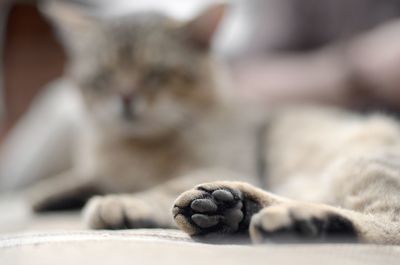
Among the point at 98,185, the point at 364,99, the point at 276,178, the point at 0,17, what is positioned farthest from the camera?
the point at 0,17

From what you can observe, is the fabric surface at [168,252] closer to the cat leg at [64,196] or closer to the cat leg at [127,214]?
the cat leg at [127,214]

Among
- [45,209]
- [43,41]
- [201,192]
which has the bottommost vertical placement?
[45,209]

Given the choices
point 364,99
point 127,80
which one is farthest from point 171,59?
point 364,99

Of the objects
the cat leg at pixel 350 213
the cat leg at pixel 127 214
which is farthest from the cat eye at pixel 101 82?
the cat leg at pixel 350 213

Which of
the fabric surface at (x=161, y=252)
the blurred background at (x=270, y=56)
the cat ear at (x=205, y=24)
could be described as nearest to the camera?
the fabric surface at (x=161, y=252)

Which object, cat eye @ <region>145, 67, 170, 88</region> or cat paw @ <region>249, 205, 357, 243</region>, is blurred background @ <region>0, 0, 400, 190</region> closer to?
cat eye @ <region>145, 67, 170, 88</region>

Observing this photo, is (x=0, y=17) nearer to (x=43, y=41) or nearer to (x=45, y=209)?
(x=43, y=41)

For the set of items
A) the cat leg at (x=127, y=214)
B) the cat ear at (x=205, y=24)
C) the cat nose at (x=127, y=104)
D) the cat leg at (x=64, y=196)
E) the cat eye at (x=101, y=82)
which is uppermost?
the cat ear at (x=205, y=24)
